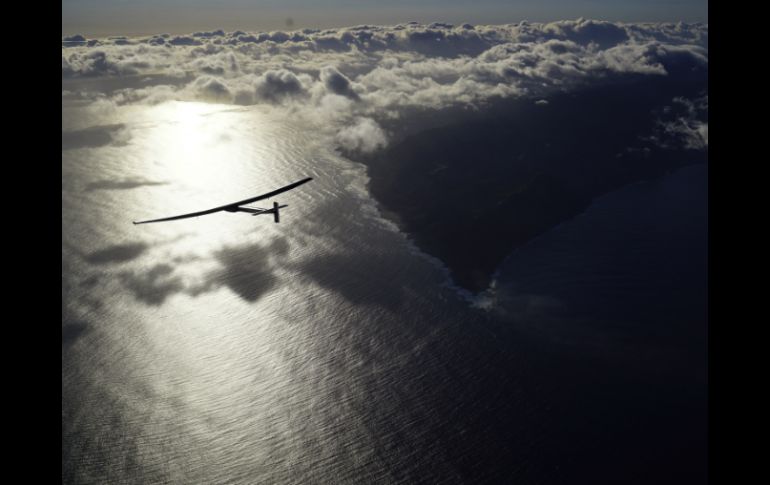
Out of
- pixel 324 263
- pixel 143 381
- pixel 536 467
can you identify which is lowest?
pixel 536 467

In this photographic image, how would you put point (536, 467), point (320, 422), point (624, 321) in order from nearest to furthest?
point (536, 467) < point (320, 422) < point (624, 321)

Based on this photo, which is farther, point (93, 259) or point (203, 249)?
point (203, 249)

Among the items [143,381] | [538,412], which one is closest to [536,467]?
[538,412]

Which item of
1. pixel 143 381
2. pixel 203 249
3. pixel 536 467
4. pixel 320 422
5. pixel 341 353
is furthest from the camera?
pixel 203 249

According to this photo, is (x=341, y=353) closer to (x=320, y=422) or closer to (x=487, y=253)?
(x=320, y=422)
